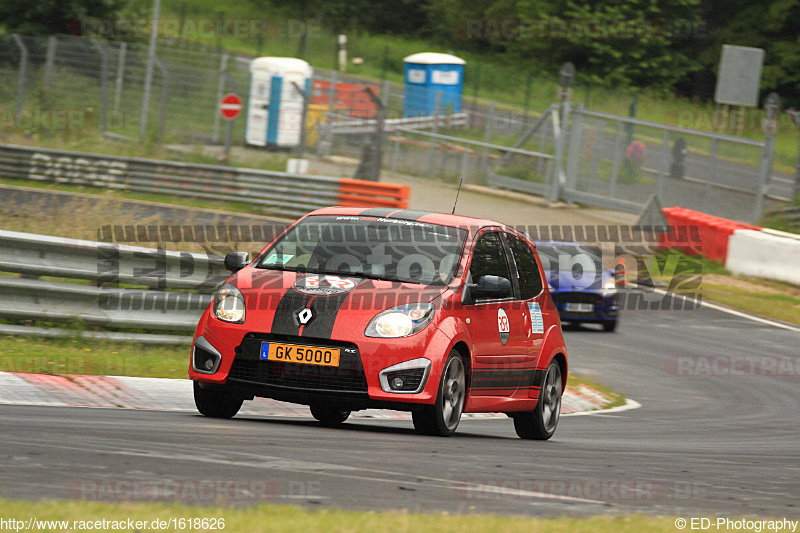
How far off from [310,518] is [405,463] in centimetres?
182

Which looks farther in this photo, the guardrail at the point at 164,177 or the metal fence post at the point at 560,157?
the metal fence post at the point at 560,157

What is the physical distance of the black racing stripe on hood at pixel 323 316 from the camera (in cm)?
779

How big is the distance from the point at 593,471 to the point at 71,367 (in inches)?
191

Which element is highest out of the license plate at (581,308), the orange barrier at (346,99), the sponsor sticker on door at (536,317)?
the orange barrier at (346,99)

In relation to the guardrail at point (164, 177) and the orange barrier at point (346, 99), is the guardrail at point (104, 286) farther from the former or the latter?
the orange barrier at point (346, 99)

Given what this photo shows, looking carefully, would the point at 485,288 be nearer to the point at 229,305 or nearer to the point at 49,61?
the point at 229,305

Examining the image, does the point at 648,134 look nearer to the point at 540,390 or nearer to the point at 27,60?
the point at 27,60

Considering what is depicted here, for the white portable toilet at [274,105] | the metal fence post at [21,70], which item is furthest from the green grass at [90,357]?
the white portable toilet at [274,105]

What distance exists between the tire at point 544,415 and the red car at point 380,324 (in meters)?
0.03

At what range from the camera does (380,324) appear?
786cm

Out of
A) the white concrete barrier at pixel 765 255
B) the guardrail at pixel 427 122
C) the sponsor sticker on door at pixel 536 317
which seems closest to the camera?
the sponsor sticker on door at pixel 536 317

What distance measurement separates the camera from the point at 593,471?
701 cm

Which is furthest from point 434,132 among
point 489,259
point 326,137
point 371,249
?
point 371,249

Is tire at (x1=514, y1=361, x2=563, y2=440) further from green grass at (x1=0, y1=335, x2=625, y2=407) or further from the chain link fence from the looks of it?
the chain link fence
